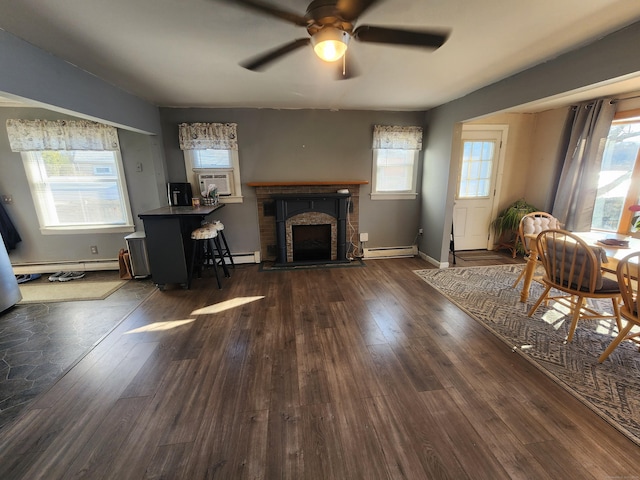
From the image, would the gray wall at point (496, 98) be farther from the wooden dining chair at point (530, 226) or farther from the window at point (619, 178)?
the window at point (619, 178)

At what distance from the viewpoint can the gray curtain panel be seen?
11.5 feet

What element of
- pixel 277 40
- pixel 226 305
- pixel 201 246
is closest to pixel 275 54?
pixel 277 40

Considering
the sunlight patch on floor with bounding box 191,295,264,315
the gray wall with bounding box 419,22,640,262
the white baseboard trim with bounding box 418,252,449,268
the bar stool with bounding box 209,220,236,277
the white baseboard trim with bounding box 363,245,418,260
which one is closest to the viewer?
the gray wall with bounding box 419,22,640,262

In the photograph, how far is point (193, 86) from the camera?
9.48ft

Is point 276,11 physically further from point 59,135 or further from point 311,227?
point 59,135

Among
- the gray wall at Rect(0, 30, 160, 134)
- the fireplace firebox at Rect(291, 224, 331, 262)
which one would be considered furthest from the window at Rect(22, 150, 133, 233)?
the fireplace firebox at Rect(291, 224, 331, 262)

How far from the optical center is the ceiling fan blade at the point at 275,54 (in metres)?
1.63

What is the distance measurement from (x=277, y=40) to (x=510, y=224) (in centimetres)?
445

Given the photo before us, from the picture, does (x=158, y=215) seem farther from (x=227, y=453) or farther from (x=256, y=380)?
(x=227, y=453)

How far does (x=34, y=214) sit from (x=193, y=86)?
120 inches

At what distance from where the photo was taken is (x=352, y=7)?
1371 millimetres

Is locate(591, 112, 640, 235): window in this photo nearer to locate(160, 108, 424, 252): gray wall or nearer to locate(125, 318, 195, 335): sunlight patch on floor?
locate(160, 108, 424, 252): gray wall

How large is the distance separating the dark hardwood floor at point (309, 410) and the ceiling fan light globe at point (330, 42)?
2.07 meters

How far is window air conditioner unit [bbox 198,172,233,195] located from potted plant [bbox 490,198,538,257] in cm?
448
